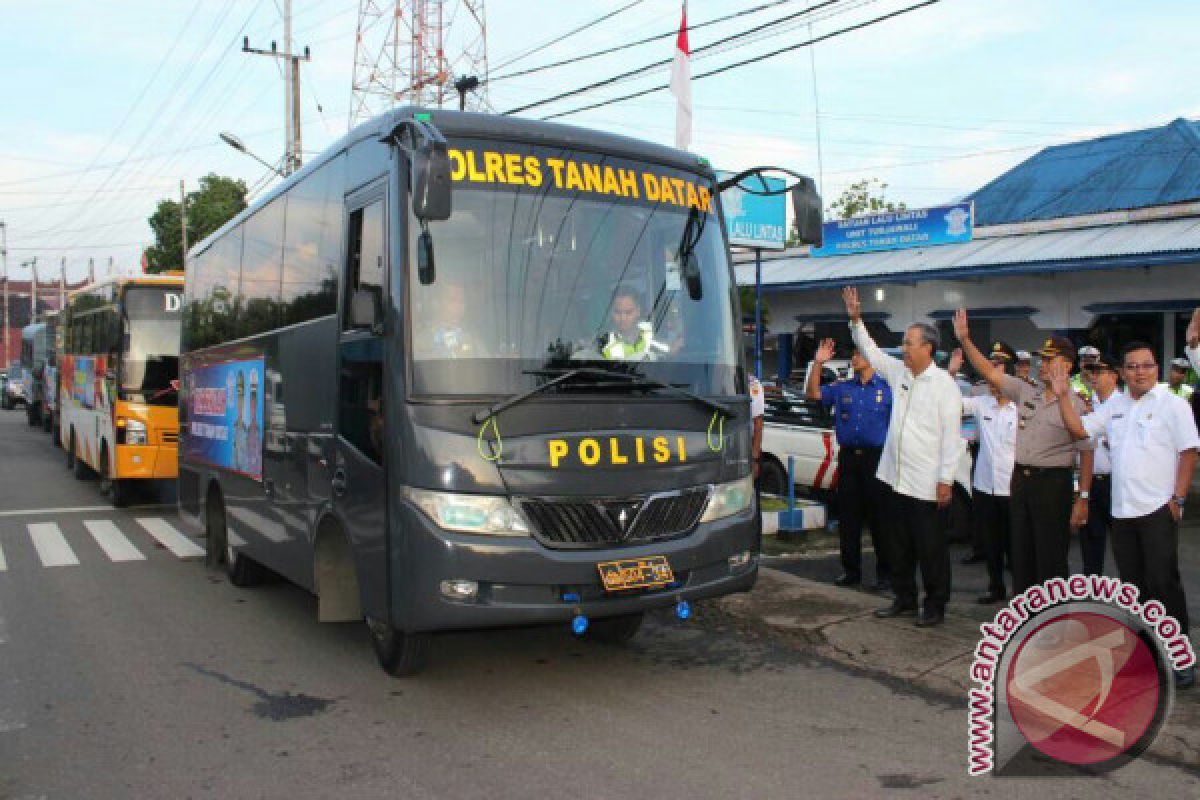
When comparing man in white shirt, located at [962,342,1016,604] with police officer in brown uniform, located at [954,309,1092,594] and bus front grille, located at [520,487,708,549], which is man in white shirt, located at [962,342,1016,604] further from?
bus front grille, located at [520,487,708,549]

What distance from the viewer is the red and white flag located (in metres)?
11.1

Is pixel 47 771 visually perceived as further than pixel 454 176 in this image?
No

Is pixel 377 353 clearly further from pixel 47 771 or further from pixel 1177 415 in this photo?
pixel 1177 415

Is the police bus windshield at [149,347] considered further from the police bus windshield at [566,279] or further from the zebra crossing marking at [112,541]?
the police bus windshield at [566,279]

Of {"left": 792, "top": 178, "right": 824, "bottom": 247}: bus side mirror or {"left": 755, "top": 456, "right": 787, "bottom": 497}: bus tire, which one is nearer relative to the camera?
{"left": 792, "top": 178, "right": 824, "bottom": 247}: bus side mirror

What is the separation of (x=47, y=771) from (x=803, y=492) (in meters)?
9.34

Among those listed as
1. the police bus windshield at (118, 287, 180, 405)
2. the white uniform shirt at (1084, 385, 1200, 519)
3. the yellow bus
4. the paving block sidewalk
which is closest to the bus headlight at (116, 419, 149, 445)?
the yellow bus

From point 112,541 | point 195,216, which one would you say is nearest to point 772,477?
point 112,541

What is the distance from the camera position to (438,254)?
518cm

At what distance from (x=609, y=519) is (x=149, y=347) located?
987 centimetres

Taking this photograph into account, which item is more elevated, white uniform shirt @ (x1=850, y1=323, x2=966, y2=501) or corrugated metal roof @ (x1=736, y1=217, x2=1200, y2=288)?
corrugated metal roof @ (x1=736, y1=217, x2=1200, y2=288)

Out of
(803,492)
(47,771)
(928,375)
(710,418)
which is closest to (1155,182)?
(803,492)

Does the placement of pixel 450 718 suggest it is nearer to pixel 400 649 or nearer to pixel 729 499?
pixel 400 649

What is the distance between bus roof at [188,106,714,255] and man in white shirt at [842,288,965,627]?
172 cm
